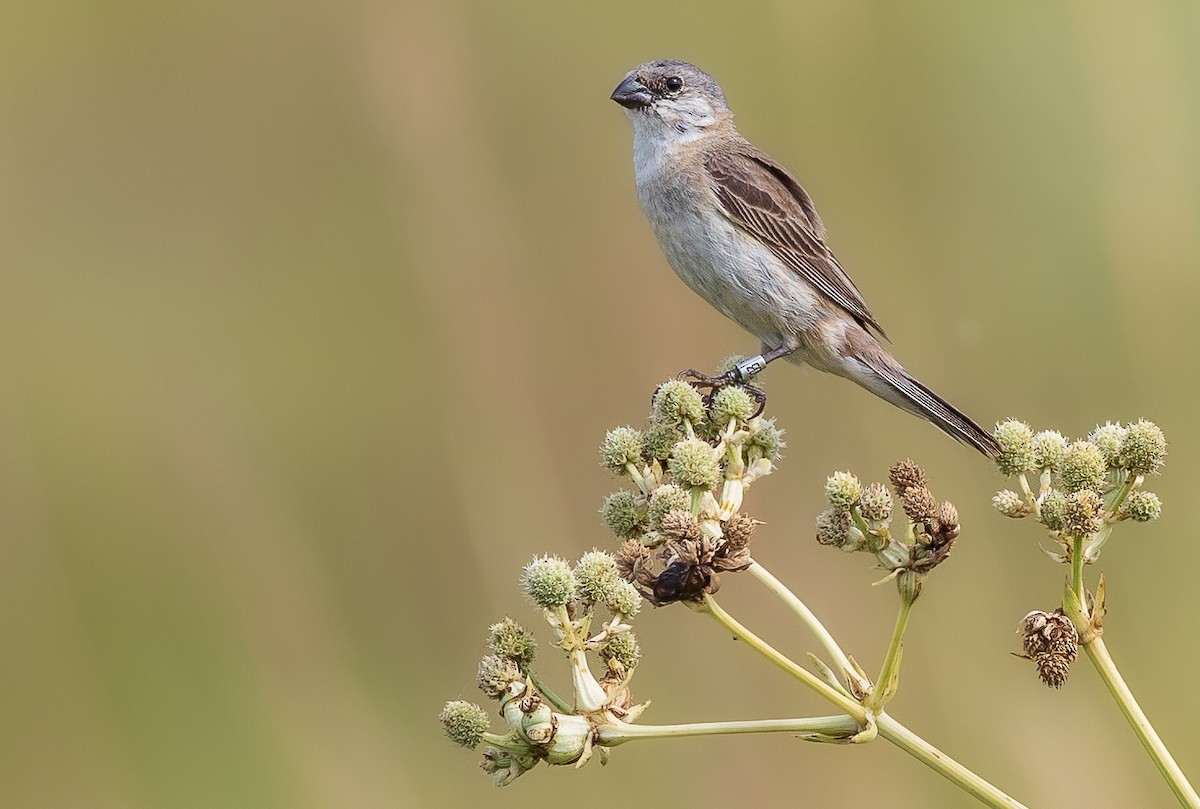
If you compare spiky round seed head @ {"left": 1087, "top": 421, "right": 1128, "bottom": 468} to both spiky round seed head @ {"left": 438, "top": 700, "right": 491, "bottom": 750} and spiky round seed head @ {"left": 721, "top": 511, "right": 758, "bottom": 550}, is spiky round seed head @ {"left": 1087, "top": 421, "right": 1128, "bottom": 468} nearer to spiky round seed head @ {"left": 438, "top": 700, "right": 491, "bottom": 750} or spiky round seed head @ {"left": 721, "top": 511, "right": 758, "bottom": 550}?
spiky round seed head @ {"left": 721, "top": 511, "right": 758, "bottom": 550}

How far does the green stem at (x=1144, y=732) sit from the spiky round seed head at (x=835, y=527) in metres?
0.48

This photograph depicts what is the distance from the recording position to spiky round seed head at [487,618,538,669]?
2.35 metres

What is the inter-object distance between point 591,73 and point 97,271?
2724mm

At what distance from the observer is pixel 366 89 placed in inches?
219

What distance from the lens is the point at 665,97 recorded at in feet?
16.8

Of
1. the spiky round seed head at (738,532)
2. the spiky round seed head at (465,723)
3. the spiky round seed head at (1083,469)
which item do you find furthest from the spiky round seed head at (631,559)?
the spiky round seed head at (1083,469)

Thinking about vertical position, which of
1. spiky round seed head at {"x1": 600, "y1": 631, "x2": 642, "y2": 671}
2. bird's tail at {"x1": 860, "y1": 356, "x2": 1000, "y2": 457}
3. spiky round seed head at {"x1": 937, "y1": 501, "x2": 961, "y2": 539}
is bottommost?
bird's tail at {"x1": 860, "y1": 356, "x2": 1000, "y2": 457}

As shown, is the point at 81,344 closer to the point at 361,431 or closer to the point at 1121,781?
the point at 361,431

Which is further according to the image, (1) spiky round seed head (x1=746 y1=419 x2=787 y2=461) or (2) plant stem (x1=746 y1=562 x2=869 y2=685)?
(1) spiky round seed head (x1=746 y1=419 x2=787 y2=461)

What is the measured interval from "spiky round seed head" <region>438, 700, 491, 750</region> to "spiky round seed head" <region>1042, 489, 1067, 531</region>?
109cm

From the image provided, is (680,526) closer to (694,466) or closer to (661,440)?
(694,466)

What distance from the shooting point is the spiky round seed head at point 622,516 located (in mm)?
2670

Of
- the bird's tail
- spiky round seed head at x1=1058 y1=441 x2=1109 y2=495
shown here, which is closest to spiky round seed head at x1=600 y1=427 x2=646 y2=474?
spiky round seed head at x1=1058 y1=441 x2=1109 y2=495

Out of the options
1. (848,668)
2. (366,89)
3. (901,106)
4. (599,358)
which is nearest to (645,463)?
(848,668)
